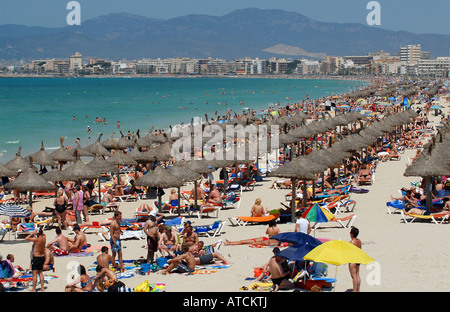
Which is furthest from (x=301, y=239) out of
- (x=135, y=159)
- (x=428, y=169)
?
(x=135, y=159)

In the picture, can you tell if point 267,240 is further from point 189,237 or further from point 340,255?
point 340,255

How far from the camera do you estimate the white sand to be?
8.59 meters

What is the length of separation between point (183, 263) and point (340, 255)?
292 cm

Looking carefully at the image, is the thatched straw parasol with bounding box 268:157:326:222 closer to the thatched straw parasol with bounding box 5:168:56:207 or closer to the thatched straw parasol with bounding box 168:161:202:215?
the thatched straw parasol with bounding box 168:161:202:215

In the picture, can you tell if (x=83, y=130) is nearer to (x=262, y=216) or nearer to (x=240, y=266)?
(x=262, y=216)

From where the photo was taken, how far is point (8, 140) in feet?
136

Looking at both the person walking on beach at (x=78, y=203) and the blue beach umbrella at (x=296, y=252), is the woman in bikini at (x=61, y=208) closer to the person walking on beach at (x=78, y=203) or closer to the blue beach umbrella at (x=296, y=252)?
the person walking on beach at (x=78, y=203)

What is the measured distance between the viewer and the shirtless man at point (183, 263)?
9.41 meters

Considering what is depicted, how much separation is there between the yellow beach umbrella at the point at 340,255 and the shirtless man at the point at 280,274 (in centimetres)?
79

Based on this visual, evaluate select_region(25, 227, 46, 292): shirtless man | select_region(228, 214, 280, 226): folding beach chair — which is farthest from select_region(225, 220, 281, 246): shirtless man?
select_region(25, 227, 46, 292): shirtless man

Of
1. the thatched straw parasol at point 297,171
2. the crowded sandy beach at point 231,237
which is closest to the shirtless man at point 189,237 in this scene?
the crowded sandy beach at point 231,237
